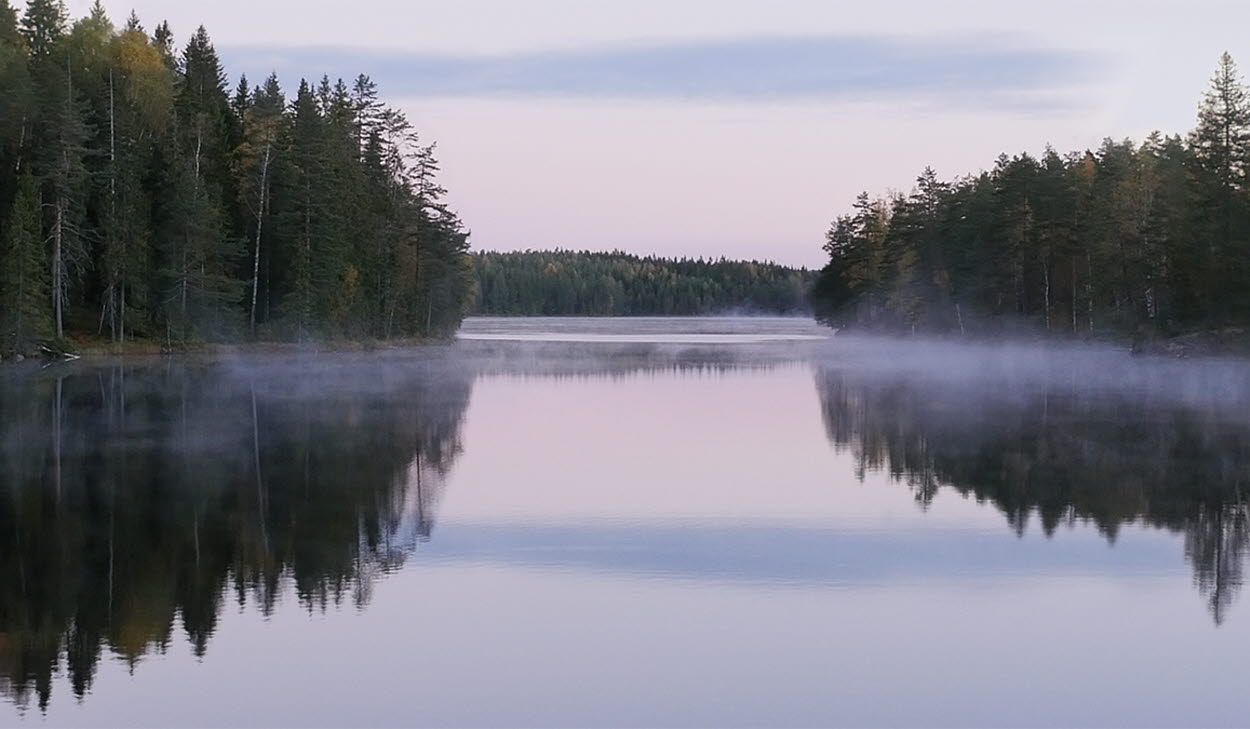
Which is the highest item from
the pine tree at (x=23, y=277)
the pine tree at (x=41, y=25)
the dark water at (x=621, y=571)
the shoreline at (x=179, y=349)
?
the pine tree at (x=41, y=25)

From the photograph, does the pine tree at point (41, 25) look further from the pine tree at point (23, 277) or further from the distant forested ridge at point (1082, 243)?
the distant forested ridge at point (1082, 243)

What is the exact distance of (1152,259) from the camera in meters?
68.8

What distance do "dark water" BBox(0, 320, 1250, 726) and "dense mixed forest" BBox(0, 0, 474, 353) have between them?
1302 inches

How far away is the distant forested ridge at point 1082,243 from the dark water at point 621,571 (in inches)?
1268

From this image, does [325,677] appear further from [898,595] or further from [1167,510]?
[1167,510]

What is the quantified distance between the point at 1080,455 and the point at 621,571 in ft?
44.7

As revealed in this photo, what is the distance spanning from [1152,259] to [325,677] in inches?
2566

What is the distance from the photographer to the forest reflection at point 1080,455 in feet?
59.0

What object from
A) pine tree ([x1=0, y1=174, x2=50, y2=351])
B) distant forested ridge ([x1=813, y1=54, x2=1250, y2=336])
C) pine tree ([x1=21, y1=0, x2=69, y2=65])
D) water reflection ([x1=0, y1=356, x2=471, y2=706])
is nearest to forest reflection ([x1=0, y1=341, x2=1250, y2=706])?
water reflection ([x1=0, y1=356, x2=471, y2=706])

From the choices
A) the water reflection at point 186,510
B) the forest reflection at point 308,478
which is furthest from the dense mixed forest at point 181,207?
the water reflection at point 186,510

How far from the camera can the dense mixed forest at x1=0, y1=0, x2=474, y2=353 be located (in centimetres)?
6178

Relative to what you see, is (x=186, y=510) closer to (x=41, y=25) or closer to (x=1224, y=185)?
(x=1224, y=185)

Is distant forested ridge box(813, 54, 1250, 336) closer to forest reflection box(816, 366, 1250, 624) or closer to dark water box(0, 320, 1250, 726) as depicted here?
forest reflection box(816, 366, 1250, 624)

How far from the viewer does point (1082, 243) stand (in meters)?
82.2
